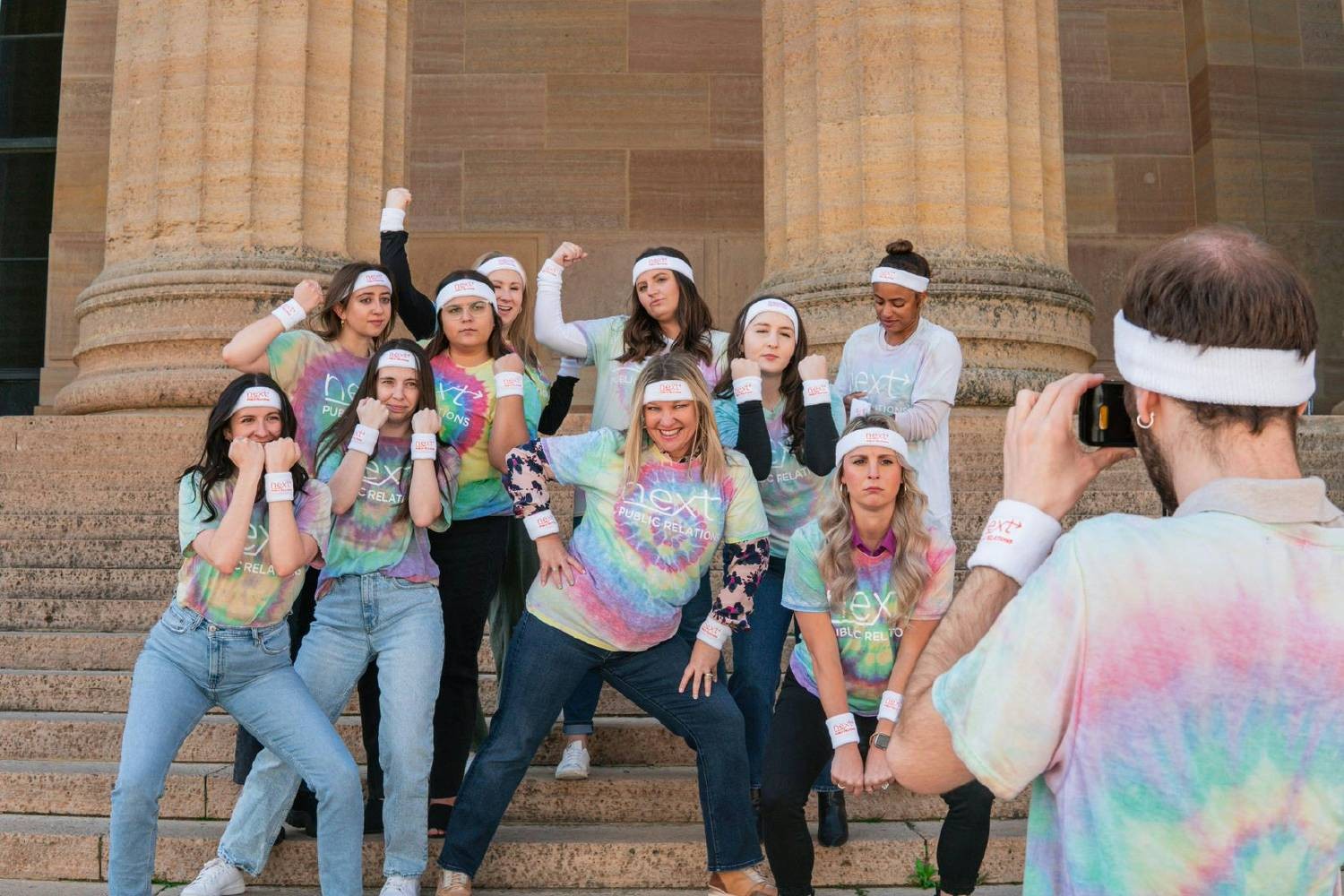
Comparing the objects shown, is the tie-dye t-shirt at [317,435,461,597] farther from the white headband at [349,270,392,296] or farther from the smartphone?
the smartphone

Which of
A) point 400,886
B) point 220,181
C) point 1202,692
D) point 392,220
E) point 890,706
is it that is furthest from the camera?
point 220,181

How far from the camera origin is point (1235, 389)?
5.70 ft

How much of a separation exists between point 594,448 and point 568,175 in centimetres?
993

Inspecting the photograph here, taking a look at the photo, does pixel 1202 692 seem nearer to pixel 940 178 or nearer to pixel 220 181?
pixel 940 178

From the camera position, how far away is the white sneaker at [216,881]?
14.3ft

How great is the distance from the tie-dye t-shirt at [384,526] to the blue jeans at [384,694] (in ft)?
0.15

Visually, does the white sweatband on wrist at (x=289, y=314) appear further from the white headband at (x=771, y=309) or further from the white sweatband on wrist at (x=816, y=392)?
the white sweatband on wrist at (x=816, y=392)

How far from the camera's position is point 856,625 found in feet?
14.7

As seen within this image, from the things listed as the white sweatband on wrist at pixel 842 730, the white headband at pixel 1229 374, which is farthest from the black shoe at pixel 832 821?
the white headband at pixel 1229 374

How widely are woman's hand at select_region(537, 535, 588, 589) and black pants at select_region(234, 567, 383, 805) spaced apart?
0.73 meters

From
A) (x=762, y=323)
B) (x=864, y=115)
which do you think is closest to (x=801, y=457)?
(x=762, y=323)

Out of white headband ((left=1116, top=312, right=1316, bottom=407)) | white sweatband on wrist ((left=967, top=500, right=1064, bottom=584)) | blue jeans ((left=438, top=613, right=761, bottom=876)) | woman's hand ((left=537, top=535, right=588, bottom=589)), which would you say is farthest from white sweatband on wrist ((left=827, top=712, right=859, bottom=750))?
white headband ((left=1116, top=312, right=1316, bottom=407))

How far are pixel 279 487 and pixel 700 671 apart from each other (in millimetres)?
1525

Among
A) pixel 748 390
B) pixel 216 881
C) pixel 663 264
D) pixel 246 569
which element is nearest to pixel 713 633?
pixel 748 390
